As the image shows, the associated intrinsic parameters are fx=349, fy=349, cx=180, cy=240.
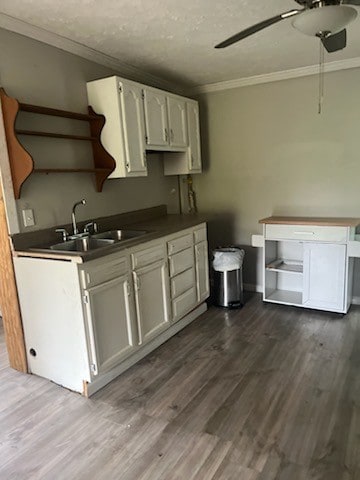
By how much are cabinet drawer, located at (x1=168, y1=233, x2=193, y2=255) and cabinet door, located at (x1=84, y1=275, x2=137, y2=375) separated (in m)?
0.60

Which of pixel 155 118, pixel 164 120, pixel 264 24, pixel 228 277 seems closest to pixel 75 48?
pixel 155 118

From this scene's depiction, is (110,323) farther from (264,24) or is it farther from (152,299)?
(264,24)

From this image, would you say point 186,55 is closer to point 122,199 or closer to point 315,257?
point 122,199

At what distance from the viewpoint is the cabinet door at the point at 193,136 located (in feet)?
11.9

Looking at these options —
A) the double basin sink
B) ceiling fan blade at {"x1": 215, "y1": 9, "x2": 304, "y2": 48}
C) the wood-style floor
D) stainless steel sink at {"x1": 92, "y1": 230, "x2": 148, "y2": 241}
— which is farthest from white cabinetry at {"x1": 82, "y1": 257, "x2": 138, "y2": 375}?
ceiling fan blade at {"x1": 215, "y1": 9, "x2": 304, "y2": 48}

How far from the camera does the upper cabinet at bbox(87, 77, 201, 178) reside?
107 inches

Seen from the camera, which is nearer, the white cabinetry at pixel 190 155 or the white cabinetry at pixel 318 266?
the white cabinetry at pixel 318 266

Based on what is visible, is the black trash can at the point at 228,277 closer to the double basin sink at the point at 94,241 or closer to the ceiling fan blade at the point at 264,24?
the double basin sink at the point at 94,241

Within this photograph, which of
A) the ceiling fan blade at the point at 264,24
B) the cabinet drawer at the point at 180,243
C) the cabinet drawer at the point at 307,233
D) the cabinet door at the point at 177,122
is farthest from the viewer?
the cabinet door at the point at 177,122

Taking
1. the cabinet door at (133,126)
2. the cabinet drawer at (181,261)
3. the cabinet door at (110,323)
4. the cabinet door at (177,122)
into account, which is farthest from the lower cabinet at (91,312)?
the cabinet door at (177,122)

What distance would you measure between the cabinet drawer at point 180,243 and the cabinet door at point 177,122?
93 cm

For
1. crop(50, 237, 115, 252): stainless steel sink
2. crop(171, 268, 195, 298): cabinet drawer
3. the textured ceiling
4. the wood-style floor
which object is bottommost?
the wood-style floor

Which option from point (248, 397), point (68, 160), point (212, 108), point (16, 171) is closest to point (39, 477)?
point (248, 397)

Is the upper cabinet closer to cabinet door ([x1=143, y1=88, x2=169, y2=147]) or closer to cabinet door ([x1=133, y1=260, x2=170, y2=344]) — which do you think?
cabinet door ([x1=143, y1=88, x2=169, y2=147])
